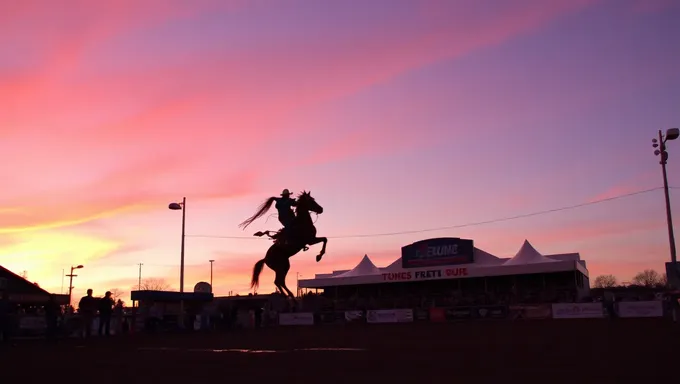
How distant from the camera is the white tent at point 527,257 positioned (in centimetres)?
5181

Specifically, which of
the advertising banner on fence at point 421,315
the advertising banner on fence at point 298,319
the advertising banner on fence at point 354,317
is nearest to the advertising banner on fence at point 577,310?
the advertising banner on fence at point 421,315

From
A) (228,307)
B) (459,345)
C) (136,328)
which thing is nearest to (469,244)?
(228,307)

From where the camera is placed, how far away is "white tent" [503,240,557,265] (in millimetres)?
51812

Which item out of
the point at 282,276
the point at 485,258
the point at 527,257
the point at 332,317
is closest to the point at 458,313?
the point at 332,317

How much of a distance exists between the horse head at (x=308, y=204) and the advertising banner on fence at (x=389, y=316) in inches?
898

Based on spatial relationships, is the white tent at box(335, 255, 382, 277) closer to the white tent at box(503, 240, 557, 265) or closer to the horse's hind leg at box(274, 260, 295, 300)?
the white tent at box(503, 240, 557, 265)

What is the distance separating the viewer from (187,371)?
30.1 feet

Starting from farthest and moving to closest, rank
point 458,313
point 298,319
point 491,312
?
1. point 298,319
2. point 458,313
3. point 491,312

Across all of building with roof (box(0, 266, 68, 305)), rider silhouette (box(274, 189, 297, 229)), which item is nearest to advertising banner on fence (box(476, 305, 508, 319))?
rider silhouette (box(274, 189, 297, 229))

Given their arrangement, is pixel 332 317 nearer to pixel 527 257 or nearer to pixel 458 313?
pixel 458 313

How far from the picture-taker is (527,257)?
52.3 meters

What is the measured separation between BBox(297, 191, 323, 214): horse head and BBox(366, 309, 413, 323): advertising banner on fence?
898 inches

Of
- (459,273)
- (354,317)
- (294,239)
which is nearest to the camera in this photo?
(294,239)

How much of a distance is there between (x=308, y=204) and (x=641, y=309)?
26.0 meters
